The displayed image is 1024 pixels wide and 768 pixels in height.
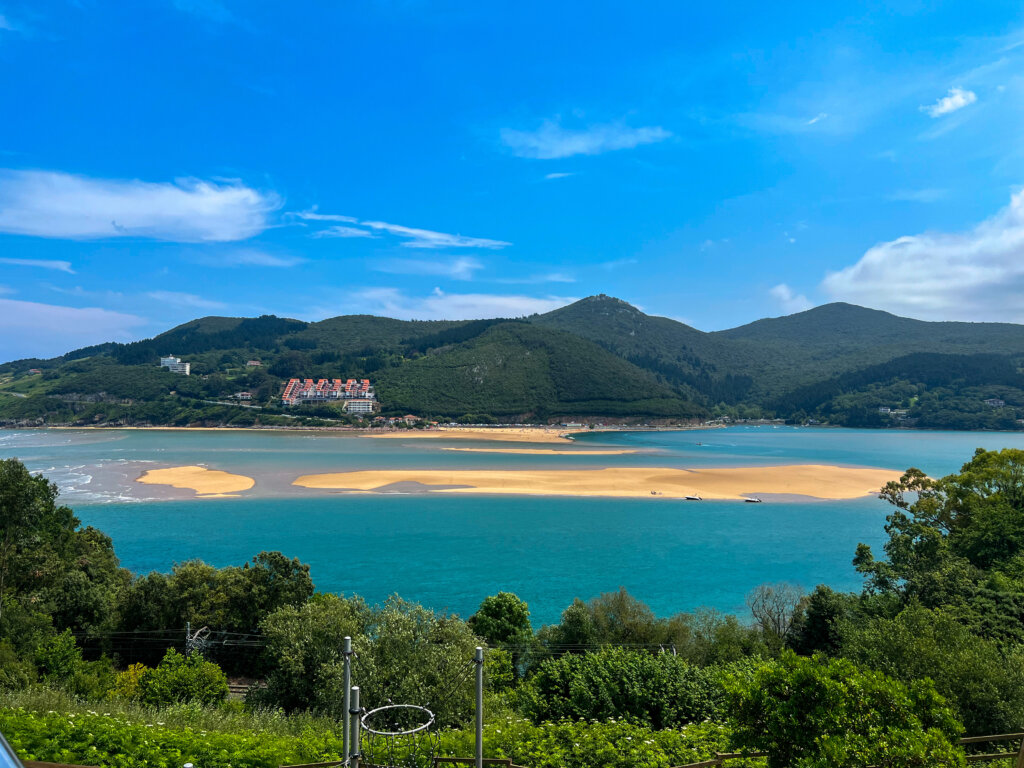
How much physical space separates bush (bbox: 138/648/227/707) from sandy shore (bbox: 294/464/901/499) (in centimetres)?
3265

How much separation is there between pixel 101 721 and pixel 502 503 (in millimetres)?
34484

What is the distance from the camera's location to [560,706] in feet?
37.6

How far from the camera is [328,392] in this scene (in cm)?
14812

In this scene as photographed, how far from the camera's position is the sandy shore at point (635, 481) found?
154 feet

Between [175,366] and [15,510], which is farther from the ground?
[175,366]

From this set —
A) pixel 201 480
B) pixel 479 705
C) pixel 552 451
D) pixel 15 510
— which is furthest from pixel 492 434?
pixel 479 705

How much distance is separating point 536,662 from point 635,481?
3814 centimetres

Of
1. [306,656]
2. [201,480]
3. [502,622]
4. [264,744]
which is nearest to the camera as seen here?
[264,744]

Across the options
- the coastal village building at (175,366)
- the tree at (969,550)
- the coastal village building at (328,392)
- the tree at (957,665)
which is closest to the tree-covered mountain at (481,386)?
the coastal village building at (328,392)

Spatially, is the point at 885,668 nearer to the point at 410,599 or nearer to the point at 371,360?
the point at 410,599

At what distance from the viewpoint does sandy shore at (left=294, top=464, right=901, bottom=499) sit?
154ft

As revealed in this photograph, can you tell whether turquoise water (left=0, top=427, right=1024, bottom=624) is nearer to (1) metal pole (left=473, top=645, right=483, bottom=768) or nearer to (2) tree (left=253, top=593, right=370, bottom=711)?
(2) tree (left=253, top=593, right=370, bottom=711)

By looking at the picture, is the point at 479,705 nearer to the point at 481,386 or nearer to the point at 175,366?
the point at 481,386

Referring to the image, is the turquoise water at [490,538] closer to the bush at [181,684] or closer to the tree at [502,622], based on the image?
the tree at [502,622]
